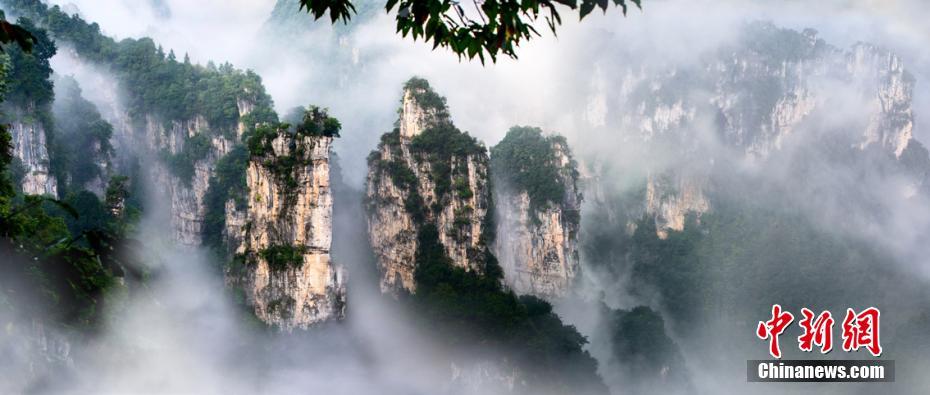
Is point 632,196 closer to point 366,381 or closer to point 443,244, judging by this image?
point 443,244

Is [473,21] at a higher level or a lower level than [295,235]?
lower

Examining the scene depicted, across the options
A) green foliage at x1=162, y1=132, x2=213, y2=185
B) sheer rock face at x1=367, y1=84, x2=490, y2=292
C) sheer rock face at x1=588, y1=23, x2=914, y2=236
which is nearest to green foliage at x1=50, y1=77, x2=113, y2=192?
green foliage at x1=162, y1=132, x2=213, y2=185

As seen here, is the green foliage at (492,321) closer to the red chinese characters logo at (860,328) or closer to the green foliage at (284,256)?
the green foliage at (284,256)

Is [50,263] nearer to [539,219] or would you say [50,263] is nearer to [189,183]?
[539,219]

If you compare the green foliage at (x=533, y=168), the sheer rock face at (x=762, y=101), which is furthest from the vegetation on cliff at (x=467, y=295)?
the sheer rock face at (x=762, y=101)

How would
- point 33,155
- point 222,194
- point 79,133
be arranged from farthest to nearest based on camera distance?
point 222,194 < point 79,133 < point 33,155

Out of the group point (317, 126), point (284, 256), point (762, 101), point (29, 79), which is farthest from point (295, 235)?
point (762, 101)
